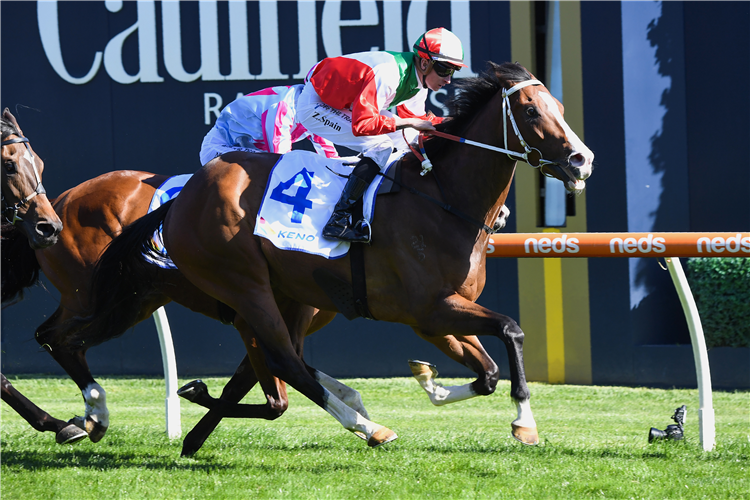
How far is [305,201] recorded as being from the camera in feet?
13.3

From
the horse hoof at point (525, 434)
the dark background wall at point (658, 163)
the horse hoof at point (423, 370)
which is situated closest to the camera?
the horse hoof at point (525, 434)

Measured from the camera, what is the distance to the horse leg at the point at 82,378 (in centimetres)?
469

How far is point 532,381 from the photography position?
8.45 meters

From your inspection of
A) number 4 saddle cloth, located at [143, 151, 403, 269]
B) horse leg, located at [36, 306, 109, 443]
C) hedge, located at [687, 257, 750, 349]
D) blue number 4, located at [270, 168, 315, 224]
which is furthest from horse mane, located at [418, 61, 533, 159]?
hedge, located at [687, 257, 750, 349]

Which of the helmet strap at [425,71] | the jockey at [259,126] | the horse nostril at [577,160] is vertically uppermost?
the helmet strap at [425,71]

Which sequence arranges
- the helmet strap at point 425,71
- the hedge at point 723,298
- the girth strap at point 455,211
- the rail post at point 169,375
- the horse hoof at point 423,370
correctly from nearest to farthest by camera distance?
the girth strap at point 455,211 → the helmet strap at point 425,71 → the horse hoof at point 423,370 → the rail post at point 169,375 → the hedge at point 723,298

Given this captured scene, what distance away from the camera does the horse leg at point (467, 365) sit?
3887mm

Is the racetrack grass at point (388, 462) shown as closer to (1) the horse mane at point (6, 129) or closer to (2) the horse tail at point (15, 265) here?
(2) the horse tail at point (15, 265)

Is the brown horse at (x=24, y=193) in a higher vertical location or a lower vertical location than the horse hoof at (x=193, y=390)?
higher

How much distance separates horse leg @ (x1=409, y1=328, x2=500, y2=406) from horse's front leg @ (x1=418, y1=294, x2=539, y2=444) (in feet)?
0.61

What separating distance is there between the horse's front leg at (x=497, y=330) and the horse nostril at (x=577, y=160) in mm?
731

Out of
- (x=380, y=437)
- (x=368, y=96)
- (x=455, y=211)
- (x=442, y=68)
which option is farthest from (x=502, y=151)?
(x=380, y=437)

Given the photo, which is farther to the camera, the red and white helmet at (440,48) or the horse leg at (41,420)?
the horse leg at (41,420)

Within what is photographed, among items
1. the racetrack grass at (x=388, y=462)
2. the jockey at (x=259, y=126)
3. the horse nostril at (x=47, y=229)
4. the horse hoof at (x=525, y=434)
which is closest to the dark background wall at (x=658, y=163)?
the racetrack grass at (x=388, y=462)
